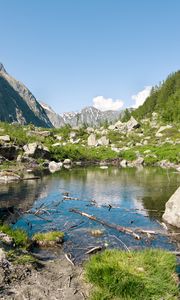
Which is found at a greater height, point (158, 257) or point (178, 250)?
point (158, 257)

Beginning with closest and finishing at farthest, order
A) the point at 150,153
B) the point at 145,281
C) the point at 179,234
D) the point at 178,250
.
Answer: the point at 145,281 < the point at 178,250 < the point at 179,234 < the point at 150,153

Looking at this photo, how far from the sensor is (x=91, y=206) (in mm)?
37312

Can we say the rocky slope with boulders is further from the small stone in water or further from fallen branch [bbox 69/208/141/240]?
the small stone in water

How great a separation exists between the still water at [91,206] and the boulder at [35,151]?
2966 cm

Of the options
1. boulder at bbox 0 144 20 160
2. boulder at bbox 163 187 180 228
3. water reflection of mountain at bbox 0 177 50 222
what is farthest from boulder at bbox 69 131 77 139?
boulder at bbox 163 187 180 228

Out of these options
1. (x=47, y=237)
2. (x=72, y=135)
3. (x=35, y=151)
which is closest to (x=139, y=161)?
(x=35, y=151)

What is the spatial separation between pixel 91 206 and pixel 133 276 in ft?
77.1

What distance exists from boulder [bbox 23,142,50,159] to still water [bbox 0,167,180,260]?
29661 millimetres

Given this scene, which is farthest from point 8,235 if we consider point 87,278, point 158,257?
point 158,257

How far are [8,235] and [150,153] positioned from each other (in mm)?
89389

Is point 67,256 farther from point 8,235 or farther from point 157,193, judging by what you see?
point 157,193

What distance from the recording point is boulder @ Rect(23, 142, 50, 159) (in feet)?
290

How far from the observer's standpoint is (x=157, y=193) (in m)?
45.3

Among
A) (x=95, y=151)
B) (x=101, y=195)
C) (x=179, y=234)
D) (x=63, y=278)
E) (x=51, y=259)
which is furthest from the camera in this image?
(x=95, y=151)
